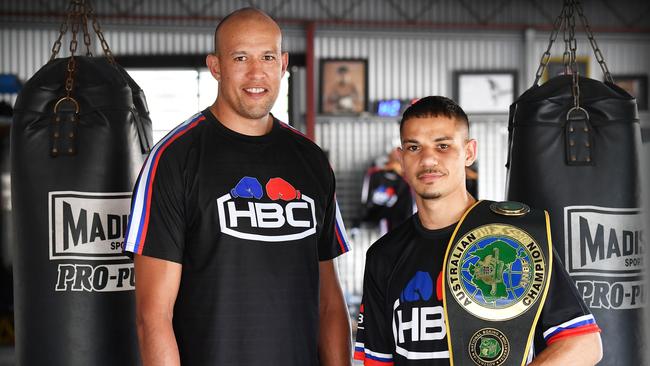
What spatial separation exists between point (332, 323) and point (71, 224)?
894mm

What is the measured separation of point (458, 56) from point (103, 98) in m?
8.42

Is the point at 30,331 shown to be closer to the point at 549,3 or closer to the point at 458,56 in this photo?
the point at 458,56

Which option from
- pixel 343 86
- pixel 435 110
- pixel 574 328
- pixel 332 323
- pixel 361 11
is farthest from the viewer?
pixel 361 11

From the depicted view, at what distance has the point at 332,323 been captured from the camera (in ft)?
7.60

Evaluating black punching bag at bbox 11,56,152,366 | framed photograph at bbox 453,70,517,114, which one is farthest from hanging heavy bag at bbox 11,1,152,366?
framed photograph at bbox 453,70,517,114

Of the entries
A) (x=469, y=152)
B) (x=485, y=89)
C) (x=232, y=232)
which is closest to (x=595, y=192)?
(x=469, y=152)

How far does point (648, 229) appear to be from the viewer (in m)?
0.69

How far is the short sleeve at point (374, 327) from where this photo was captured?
6.63 feet

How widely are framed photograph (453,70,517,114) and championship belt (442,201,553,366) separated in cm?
847

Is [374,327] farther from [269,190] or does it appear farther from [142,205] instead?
[142,205]

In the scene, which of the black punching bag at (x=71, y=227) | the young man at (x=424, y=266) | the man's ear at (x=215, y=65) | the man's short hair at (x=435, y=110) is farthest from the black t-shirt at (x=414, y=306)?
the black punching bag at (x=71, y=227)

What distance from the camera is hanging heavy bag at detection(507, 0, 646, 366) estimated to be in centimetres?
239

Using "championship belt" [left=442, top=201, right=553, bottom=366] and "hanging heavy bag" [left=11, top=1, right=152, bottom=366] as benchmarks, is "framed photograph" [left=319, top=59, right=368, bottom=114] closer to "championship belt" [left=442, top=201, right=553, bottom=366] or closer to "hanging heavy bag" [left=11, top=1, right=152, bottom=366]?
"hanging heavy bag" [left=11, top=1, right=152, bottom=366]

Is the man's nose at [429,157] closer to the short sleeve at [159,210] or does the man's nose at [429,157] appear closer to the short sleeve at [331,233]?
the short sleeve at [331,233]
